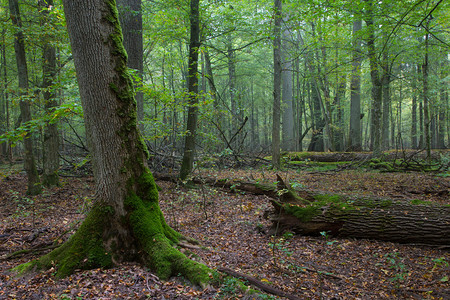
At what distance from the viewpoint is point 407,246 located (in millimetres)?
4469

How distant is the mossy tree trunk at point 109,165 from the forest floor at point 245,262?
0.63 feet

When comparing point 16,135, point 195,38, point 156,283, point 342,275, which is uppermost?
point 195,38

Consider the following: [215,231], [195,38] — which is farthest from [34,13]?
[215,231]

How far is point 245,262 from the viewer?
396 centimetres

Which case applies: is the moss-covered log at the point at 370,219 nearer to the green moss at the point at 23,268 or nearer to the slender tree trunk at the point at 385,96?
the green moss at the point at 23,268

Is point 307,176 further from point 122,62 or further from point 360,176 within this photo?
point 122,62

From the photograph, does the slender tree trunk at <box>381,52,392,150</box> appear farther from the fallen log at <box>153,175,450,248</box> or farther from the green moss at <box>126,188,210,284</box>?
the green moss at <box>126,188,210,284</box>

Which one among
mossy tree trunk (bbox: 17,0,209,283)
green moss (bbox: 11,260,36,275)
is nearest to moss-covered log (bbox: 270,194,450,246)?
mossy tree trunk (bbox: 17,0,209,283)

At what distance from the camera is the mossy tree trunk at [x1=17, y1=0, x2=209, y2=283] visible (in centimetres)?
339

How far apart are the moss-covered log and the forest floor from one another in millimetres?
173

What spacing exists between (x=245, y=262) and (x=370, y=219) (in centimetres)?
255

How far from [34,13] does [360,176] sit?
12878mm

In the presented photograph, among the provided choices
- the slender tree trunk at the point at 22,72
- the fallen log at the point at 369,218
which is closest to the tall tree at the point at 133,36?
the slender tree trunk at the point at 22,72

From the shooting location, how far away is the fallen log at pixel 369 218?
4.45 m
